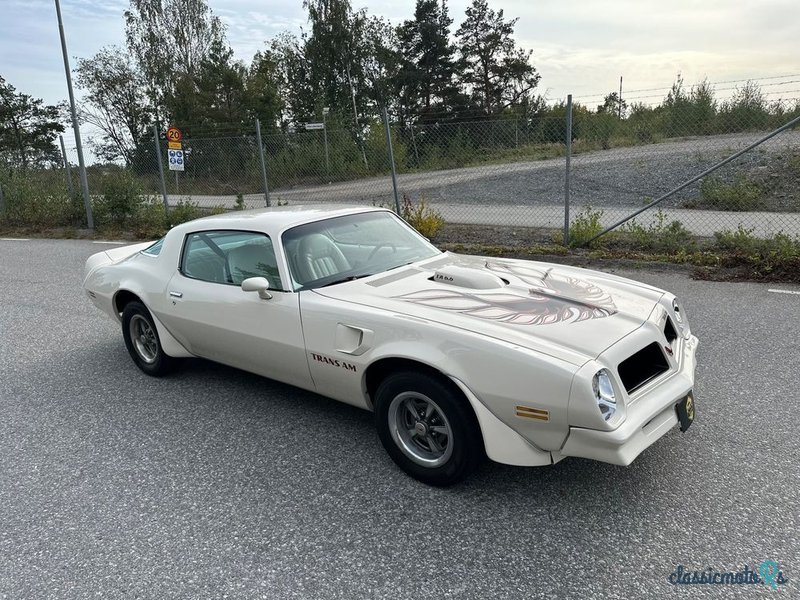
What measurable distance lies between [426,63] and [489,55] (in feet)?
13.2

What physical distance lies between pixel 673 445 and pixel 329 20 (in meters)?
37.5

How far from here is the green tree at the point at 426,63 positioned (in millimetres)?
36906

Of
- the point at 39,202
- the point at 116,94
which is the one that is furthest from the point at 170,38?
the point at 39,202

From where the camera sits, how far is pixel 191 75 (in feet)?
115

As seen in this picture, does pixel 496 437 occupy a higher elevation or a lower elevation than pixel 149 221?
lower

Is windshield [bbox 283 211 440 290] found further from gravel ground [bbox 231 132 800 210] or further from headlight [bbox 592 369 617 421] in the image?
gravel ground [bbox 231 132 800 210]

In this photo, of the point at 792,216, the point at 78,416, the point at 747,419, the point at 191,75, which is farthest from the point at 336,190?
the point at 191,75

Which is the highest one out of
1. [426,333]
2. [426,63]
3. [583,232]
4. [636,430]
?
[426,63]

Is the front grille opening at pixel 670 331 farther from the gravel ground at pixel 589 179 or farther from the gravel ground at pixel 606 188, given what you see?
the gravel ground at pixel 589 179

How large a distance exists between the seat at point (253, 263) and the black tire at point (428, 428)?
108cm

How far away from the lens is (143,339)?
4.66 metres

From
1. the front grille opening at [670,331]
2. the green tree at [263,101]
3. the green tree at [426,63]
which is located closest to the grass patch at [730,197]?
the front grille opening at [670,331]

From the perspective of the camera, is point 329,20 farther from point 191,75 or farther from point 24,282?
point 24,282
